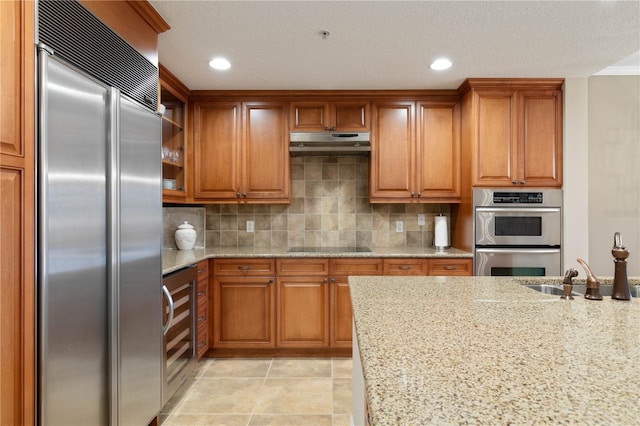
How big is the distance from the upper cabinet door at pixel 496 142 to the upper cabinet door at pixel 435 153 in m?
0.29

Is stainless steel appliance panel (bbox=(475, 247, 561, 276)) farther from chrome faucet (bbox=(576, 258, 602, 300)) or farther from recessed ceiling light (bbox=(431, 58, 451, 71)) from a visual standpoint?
chrome faucet (bbox=(576, 258, 602, 300))

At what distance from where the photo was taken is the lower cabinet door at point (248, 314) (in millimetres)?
3166

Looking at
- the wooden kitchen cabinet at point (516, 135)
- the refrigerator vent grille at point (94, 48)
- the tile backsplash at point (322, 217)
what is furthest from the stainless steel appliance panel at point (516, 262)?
the refrigerator vent grille at point (94, 48)

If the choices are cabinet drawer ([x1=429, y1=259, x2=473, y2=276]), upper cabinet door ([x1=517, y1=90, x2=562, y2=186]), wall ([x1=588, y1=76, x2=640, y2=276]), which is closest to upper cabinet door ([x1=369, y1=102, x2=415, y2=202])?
cabinet drawer ([x1=429, y1=259, x2=473, y2=276])

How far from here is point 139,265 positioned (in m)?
1.78

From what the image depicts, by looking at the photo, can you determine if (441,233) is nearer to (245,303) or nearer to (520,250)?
(520,250)

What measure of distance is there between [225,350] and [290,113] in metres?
2.19

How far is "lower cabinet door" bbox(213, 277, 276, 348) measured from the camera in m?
3.17

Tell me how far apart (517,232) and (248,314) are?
94.1 inches

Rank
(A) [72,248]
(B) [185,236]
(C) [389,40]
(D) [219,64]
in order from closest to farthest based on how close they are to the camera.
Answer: (A) [72,248]
(C) [389,40]
(D) [219,64]
(B) [185,236]

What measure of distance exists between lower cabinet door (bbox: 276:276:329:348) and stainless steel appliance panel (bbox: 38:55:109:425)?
1697 millimetres

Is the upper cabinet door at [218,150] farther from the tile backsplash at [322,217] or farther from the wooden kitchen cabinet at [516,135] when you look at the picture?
the wooden kitchen cabinet at [516,135]

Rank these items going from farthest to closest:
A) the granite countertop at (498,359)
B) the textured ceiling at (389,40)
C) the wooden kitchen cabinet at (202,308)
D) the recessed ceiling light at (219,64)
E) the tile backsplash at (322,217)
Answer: the tile backsplash at (322,217), the wooden kitchen cabinet at (202,308), the recessed ceiling light at (219,64), the textured ceiling at (389,40), the granite countertop at (498,359)

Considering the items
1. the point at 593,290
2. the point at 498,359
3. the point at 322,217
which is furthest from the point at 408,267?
the point at 498,359
